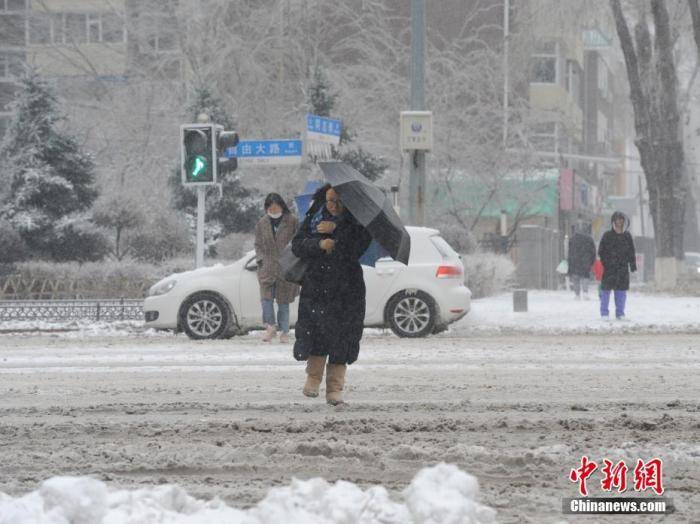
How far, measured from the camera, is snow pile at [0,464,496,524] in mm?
5188

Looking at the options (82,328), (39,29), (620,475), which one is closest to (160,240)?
(82,328)

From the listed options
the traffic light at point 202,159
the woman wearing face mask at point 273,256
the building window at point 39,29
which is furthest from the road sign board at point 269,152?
the building window at point 39,29

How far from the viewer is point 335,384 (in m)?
10.2

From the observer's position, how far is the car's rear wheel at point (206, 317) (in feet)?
63.5

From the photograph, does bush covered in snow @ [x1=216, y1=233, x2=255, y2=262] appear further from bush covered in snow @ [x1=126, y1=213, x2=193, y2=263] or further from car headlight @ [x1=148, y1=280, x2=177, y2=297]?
car headlight @ [x1=148, y1=280, x2=177, y2=297]

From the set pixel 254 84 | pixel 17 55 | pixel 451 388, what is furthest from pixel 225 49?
pixel 451 388

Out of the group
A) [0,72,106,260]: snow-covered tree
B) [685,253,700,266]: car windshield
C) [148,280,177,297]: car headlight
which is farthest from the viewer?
[685,253,700,266]: car windshield

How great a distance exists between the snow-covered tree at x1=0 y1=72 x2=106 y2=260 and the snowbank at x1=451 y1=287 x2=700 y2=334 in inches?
365

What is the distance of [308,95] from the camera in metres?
35.7

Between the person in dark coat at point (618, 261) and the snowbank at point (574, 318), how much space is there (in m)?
0.41

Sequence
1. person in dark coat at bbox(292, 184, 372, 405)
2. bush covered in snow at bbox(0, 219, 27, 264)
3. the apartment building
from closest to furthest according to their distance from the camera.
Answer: person in dark coat at bbox(292, 184, 372, 405)
bush covered in snow at bbox(0, 219, 27, 264)
the apartment building

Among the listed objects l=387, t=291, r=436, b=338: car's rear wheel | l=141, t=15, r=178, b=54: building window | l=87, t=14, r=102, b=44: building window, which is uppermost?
l=87, t=14, r=102, b=44: building window

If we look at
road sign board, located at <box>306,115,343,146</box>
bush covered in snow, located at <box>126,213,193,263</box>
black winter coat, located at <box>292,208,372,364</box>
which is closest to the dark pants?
road sign board, located at <box>306,115,343,146</box>

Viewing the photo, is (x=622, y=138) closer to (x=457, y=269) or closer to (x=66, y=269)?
(x=66, y=269)
